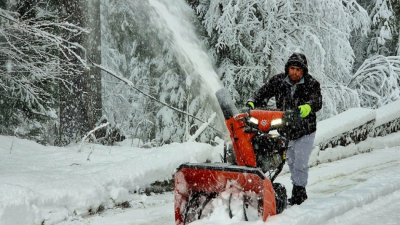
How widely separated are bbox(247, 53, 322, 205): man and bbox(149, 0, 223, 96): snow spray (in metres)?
6.54

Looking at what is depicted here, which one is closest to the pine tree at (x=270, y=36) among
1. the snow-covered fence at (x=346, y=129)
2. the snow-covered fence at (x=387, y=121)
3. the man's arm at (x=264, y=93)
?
the snow-covered fence at (x=387, y=121)

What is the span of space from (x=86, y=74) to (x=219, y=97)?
15.5 ft

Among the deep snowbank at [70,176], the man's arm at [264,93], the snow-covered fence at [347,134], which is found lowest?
the deep snowbank at [70,176]

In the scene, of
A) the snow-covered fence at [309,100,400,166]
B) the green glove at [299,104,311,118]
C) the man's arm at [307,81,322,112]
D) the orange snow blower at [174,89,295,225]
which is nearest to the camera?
the orange snow blower at [174,89,295,225]

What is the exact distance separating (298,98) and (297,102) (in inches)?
1.9

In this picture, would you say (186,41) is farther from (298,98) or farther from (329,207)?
(329,207)

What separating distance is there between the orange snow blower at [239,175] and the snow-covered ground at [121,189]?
16cm

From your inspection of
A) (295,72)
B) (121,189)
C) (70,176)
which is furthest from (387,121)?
(70,176)

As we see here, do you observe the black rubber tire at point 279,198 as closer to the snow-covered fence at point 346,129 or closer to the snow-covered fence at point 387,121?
the snow-covered fence at point 346,129

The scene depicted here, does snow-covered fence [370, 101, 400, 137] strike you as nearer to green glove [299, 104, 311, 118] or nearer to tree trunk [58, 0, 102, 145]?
green glove [299, 104, 311, 118]

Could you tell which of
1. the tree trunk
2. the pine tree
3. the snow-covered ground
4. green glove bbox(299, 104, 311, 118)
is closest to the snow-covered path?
the snow-covered ground

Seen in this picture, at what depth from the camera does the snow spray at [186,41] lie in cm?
1128

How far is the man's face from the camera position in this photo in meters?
4.35

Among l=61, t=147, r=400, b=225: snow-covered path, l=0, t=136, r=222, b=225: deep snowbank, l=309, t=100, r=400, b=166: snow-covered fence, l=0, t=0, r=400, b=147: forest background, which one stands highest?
l=0, t=0, r=400, b=147: forest background
